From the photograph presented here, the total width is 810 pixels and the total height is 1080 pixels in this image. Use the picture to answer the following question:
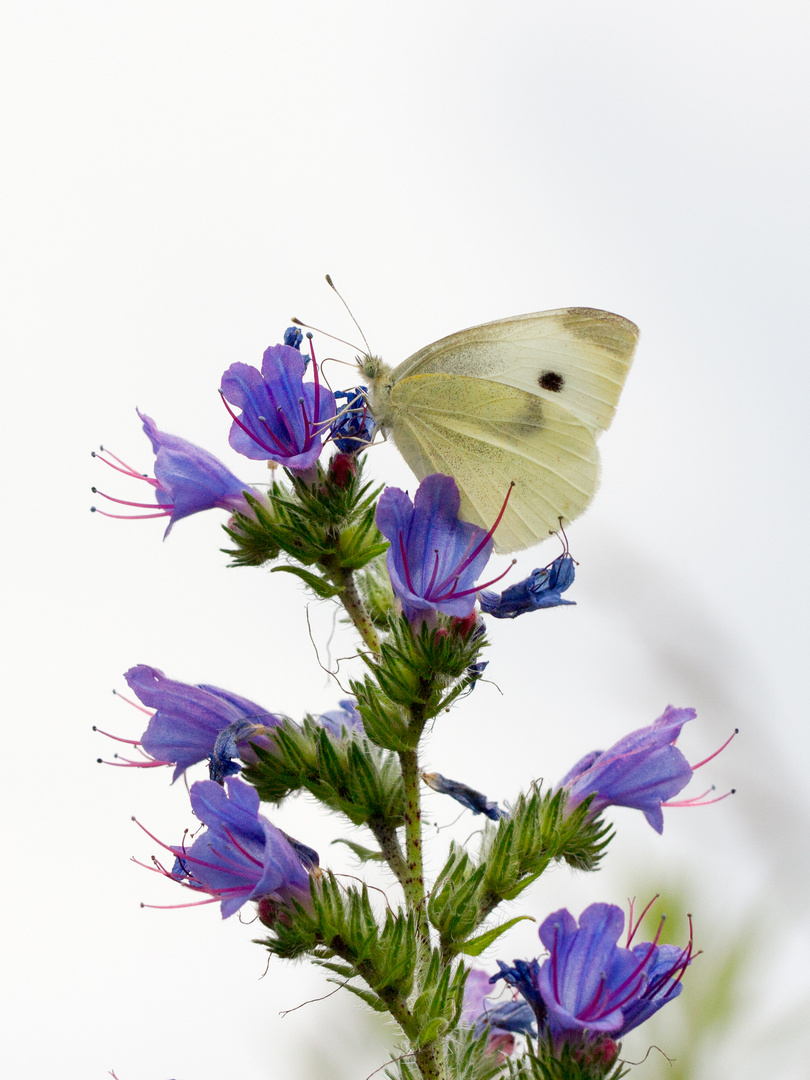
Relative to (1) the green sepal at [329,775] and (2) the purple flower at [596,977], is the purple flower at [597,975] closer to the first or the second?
(2) the purple flower at [596,977]

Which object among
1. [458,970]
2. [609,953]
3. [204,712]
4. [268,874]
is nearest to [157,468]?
[204,712]

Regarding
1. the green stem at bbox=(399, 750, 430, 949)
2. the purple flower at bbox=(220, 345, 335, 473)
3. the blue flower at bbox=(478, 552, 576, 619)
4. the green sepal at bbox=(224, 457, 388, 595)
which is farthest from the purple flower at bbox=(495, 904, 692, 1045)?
the purple flower at bbox=(220, 345, 335, 473)

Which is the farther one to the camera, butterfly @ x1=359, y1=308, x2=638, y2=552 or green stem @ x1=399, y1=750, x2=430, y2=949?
butterfly @ x1=359, y1=308, x2=638, y2=552

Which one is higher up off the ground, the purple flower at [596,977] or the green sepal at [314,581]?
the green sepal at [314,581]

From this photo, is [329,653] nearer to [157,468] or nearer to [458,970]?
[157,468]

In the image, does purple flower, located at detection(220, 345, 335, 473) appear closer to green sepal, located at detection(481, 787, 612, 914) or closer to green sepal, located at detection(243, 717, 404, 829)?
green sepal, located at detection(243, 717, 404, 829)

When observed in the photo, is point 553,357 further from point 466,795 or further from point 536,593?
point 466,795

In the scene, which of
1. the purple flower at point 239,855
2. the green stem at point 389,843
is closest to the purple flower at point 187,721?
the purple flower at point 239,855
